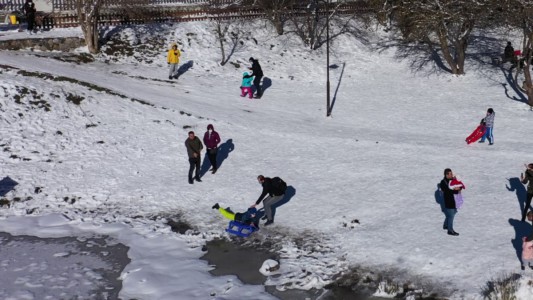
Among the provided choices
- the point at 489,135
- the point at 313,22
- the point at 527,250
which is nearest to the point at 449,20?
the point at 313,22

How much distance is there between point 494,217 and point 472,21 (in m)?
18.3

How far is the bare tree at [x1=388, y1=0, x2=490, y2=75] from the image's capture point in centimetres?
2709

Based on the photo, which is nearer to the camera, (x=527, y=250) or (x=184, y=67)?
(x=527, y=250)

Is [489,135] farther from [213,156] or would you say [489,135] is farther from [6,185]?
[6,185]

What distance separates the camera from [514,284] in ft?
31.2

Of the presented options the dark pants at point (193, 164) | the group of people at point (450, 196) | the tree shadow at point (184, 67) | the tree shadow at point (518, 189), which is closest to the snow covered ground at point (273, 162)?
the tree shadow at point (518, 189)

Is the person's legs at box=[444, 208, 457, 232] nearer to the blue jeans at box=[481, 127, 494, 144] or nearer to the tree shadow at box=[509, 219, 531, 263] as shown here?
the tree shadow at box=[509, 219, 531, 263]

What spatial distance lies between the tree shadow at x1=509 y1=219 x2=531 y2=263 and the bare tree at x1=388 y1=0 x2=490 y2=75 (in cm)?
1615

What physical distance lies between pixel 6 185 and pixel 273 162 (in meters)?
8.50

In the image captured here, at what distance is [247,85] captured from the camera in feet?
82.0

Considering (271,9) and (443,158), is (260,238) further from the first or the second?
(271,9)

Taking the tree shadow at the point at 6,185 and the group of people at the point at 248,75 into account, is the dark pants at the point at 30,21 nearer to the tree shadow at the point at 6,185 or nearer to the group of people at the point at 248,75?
the group of people at the point at 248,75

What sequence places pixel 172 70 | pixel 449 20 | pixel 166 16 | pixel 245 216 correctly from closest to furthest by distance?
pixel 245 216
pixel 172 70
pixel 449 20
pixel 166 16

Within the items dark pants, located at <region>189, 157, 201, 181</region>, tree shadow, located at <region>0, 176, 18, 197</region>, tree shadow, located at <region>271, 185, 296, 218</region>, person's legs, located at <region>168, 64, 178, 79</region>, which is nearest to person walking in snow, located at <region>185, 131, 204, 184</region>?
dark pants, located at <region>189, 157, 201, 181</region>
